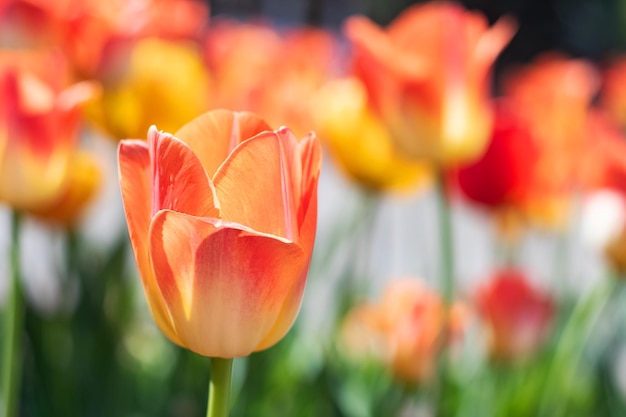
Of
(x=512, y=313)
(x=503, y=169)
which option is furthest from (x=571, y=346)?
(x=503, y=169)

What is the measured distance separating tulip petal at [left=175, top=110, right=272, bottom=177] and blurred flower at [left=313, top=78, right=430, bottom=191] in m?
0.47

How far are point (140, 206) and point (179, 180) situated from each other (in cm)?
3

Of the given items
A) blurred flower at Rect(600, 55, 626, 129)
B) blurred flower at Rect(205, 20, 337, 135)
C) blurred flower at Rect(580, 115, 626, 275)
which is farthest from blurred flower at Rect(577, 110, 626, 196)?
blurred flower at Rect(600, 55, 626, 129)

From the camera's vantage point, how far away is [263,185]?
0.95 feet

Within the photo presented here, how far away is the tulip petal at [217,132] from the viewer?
310mm

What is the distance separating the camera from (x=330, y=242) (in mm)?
1015

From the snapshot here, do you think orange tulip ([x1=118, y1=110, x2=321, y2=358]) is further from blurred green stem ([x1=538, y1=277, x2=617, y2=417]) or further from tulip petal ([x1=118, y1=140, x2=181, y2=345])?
blurred green stem ([x1=538, y1=277, x2=617, y2=417])

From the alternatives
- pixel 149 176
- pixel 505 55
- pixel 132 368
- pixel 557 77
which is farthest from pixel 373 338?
pixel 505 55

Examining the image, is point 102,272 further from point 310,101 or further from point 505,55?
point 505,55

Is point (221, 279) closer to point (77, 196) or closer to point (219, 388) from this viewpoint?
point (219, 388)

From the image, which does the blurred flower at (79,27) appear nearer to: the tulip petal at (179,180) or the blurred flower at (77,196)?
the blurred flower at (77,196)

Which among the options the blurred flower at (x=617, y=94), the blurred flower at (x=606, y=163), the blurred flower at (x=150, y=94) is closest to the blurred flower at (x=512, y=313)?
the blurred flower at (x=606, y=163)

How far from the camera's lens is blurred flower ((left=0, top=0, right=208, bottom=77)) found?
26.7 inches

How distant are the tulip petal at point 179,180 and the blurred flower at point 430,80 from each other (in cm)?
34
